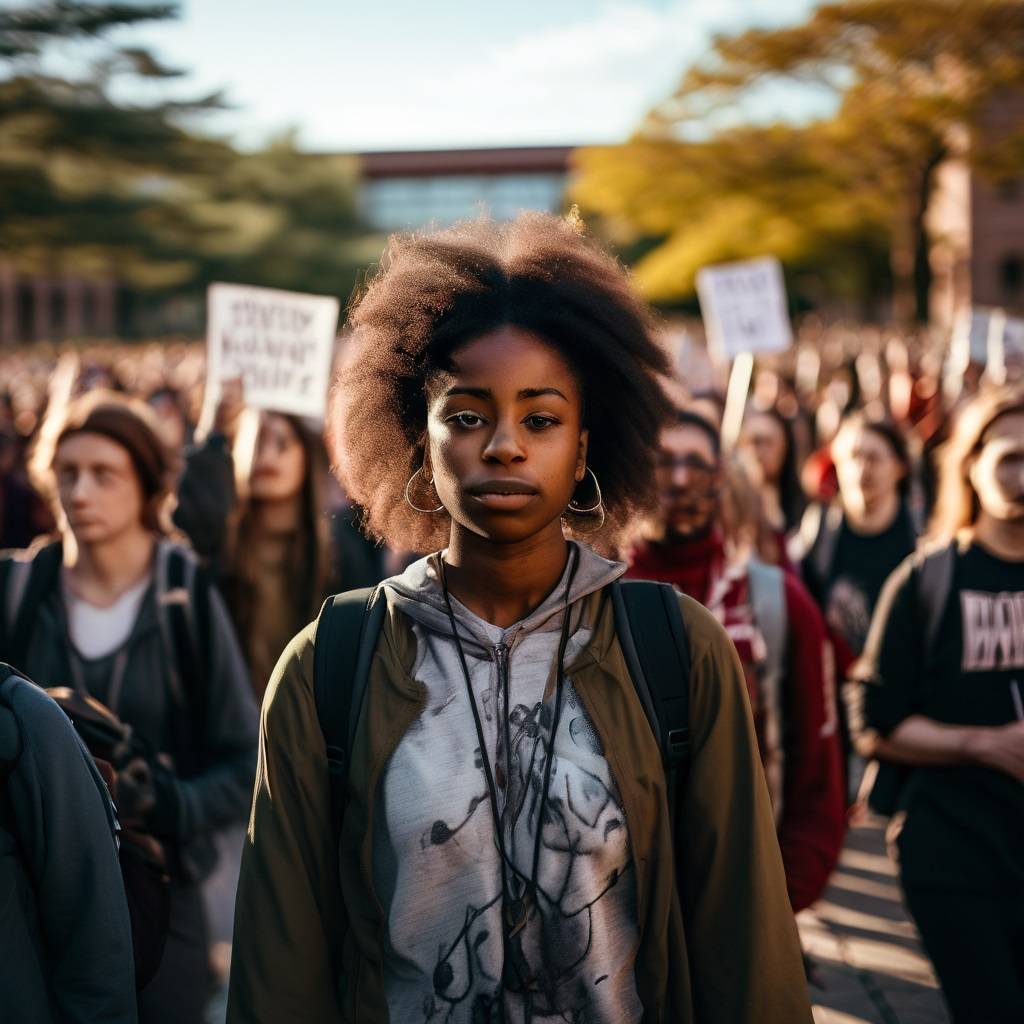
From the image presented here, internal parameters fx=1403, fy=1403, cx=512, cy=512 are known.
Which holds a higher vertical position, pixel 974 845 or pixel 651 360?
pixel 651 360

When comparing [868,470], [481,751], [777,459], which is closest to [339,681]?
[481,751]

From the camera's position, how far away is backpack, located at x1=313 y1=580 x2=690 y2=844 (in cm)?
213

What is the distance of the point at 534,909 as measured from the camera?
82.0 inches

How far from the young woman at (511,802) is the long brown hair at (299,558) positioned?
9.32ft

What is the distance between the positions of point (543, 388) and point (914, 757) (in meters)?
1.94

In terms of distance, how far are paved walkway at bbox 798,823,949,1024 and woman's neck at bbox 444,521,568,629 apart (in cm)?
285

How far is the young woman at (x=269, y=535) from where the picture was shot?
505 centimetres

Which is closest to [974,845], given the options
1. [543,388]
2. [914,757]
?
[914,757]

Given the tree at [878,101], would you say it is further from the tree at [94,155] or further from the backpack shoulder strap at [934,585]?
the backpack shoulder strap at [934,585]

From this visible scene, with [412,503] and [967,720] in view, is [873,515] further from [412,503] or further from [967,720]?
[412,503]

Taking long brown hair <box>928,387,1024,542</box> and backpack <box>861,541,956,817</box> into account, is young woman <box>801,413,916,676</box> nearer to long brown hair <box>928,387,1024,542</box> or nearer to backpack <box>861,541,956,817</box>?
long brown hair <box>928,387,1024,542</box>

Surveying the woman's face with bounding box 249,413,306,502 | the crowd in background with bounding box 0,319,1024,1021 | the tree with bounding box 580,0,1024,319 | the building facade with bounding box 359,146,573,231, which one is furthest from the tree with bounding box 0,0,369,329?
the building facade with bounding box 359,146,573,231

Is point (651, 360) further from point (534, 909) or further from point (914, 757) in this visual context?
point (914, 757)

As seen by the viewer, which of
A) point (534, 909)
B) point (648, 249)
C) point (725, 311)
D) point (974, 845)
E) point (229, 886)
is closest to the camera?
point (534, 909)
